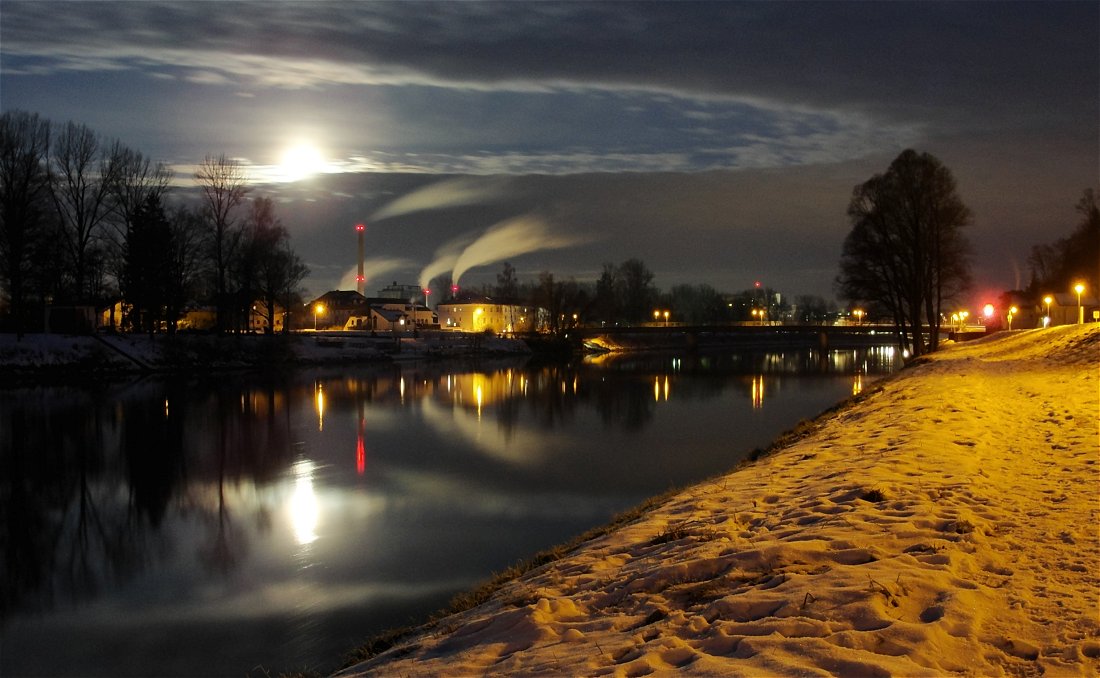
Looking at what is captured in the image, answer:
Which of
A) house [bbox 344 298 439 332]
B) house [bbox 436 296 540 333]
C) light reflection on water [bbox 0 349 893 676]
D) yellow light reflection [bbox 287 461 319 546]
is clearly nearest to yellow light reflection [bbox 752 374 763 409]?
light reflection on water [bbox 0 349 893 676]

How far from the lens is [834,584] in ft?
24.5

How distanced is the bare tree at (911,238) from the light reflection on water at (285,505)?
12503 mm

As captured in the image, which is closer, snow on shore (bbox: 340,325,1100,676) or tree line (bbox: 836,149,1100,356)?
snow on shore (bbox: 340,325,1100,676)

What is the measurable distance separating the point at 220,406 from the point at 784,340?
145206 mm

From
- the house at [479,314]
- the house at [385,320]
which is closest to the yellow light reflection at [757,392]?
the house at [385,320]

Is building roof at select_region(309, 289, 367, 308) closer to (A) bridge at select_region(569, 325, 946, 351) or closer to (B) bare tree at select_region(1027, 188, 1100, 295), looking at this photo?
(A) bridge at select_region(569, 325, 946, 351)

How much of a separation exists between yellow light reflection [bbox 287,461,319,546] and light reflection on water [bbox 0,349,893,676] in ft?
0.27

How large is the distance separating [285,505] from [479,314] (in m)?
157

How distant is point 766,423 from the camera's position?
1363 inches

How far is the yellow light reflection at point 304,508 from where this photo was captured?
683 inches

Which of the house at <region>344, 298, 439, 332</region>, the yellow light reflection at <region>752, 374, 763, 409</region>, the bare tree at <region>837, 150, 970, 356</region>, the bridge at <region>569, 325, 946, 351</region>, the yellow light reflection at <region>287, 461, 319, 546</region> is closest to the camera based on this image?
the yellow light reflection at <region>287, 461, 319, 546</region>

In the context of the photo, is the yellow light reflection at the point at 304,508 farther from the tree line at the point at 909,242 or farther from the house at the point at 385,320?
the house at the point at 385,320

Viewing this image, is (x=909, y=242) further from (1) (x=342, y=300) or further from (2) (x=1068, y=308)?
(1) (x=342, y=300)

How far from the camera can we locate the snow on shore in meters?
6.26
